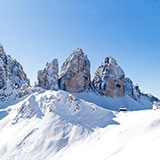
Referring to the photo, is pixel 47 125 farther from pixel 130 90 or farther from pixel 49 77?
pixel 130 90

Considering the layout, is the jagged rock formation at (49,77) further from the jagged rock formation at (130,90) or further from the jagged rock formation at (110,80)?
the jagged rock formation at (130,90)

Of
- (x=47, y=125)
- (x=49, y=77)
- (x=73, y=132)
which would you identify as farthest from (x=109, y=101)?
(x=47, y=125)

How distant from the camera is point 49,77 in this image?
46.8m

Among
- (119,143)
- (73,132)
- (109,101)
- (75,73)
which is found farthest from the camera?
(75,73)

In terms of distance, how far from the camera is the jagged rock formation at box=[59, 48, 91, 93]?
47.9 m

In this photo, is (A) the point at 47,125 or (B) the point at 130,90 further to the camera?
(B) the point at 130,90

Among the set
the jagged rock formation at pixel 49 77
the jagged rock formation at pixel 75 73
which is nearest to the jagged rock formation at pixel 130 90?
the jagged rock formation at pixel 75 73

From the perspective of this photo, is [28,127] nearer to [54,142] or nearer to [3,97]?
[54,142]

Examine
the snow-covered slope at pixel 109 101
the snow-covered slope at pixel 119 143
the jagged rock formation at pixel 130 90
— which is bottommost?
the snow-covered slope at pixel 119 143

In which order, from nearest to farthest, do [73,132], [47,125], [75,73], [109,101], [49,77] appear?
[73,132]
[47,125]
[49,77]
[109,101]
[75,73]

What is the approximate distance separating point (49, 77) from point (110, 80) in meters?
25.4

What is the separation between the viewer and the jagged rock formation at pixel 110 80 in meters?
50.9

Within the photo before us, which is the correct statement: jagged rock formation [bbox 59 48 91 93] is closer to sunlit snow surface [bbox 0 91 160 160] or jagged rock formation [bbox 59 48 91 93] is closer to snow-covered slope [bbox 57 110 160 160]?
sunlit snow surface [bbox 0 91 160 160]

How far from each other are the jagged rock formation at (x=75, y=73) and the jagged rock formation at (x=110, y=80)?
17.6 ft
